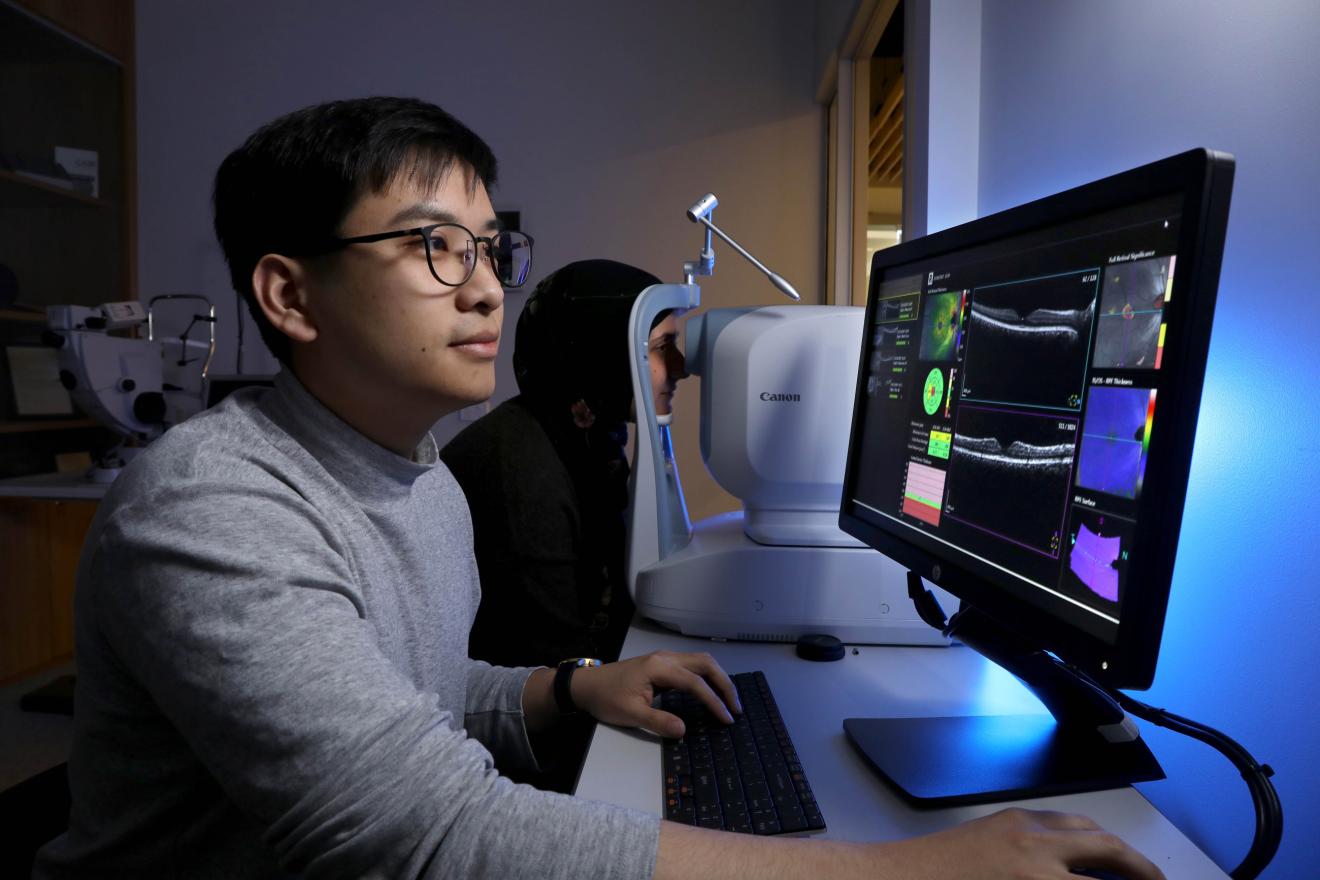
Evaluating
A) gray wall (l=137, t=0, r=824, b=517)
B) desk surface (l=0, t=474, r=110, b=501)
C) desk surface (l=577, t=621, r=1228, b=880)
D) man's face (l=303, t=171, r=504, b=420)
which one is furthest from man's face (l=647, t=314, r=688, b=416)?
desk surface (l=0, t=474, r=110, b=501)

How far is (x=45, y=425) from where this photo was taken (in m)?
3.03

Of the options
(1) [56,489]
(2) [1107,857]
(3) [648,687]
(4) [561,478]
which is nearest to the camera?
(2) [1107,857]

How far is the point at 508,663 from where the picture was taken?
1379 millimetres

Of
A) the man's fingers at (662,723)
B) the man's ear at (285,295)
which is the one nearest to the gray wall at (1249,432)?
the man's fingers at (662,723)

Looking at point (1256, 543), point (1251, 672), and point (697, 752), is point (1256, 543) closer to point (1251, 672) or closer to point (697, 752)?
point (1251, 672)

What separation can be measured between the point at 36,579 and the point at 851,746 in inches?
126

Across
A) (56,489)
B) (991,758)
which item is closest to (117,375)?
(56,489)

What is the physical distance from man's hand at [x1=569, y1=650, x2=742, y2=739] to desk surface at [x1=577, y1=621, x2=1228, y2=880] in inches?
0.8

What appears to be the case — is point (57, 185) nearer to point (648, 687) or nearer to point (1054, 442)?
point (648, 687)

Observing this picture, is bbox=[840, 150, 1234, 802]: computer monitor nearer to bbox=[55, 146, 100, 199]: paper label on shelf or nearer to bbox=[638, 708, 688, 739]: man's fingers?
bbox=[638, 708, 688, 739]: man's fingers

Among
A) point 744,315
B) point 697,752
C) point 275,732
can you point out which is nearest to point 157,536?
point 275,732

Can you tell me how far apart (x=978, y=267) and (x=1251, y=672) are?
16.3 inches

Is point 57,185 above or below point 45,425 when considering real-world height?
above

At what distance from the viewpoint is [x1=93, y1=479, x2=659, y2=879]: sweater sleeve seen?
1.66 ft
